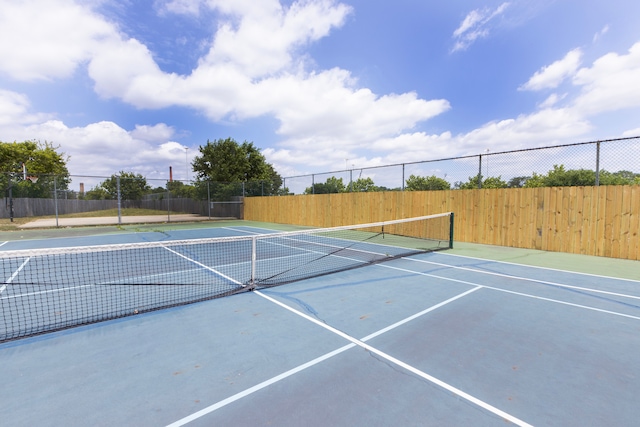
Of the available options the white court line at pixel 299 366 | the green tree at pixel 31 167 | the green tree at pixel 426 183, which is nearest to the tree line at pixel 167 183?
the green tree at pixel 31 167

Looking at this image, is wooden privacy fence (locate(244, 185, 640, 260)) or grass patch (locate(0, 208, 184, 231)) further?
grass patch (locate(0, 208, 184, 231))

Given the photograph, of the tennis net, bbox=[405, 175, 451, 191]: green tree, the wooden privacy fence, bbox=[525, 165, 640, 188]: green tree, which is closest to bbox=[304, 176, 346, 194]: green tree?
the wooden privacy fence

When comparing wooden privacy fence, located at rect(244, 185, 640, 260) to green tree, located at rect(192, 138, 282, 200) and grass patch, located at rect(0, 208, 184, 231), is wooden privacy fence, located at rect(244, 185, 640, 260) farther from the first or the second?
grass patch, located at rect(0, 208, 184, 231)

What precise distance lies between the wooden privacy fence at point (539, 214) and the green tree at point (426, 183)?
0.27 meters

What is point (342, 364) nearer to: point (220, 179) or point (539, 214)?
point (539, 214)

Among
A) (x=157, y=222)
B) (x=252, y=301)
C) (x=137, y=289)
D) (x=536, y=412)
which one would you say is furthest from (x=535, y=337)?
(x=157, y=222)

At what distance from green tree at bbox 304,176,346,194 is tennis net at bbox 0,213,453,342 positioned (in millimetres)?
6419

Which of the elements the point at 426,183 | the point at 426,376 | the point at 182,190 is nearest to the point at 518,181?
the point at 426,183

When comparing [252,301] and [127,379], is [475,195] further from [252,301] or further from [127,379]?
[127,379]

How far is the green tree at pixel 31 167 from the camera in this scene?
21.5 m

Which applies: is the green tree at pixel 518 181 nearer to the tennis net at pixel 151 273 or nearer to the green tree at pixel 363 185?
the tennis net at pixel 151 273

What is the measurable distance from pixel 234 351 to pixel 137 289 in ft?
12.3

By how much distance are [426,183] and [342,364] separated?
1168 cm

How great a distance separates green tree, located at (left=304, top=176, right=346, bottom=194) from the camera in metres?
18.4
